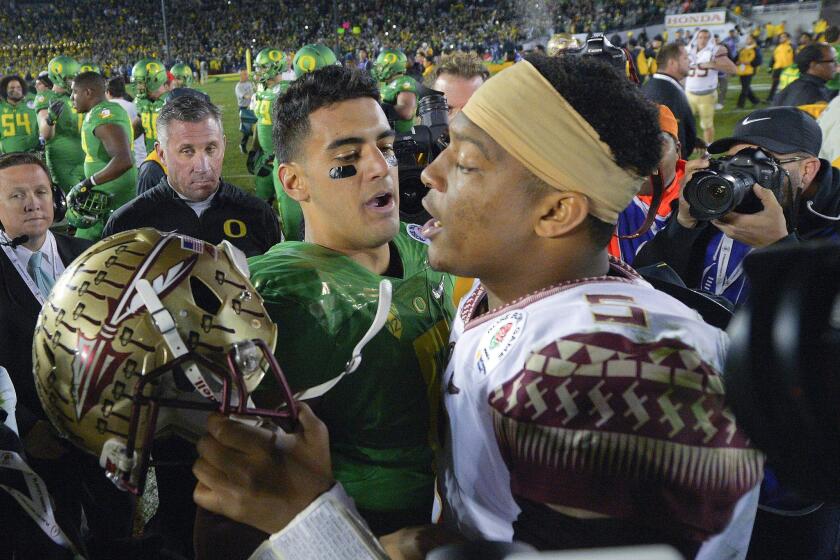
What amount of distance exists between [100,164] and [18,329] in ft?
12.8

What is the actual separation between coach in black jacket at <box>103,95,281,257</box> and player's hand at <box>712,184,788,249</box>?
260 centimetres

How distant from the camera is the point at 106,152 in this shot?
6.35m

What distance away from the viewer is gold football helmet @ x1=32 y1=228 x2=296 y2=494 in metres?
1.11

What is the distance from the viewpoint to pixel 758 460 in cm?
108

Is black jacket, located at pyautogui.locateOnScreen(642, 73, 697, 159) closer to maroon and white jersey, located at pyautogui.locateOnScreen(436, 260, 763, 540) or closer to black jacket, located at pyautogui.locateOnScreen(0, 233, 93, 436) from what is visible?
black jacket, located at pyautogui.locateOnScreen(0, 233, 93, 436)

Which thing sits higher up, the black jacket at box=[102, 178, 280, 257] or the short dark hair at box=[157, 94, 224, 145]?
the short dark hair at box=[157, 94, 224, 145]

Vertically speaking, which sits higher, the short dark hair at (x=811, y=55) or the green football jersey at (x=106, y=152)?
the short dark hair at (x=811, y=55)

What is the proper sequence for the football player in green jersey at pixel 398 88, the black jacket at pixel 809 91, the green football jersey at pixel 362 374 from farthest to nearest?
the football player in green jersey at pixel 398 88, the black jacket at pixel 809 91, the green football jersey at pixel 362 374

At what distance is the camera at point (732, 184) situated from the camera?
7.45 ft

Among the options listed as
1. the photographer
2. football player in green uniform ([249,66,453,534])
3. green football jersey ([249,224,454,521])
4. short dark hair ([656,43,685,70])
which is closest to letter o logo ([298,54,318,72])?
short dark hair ([656,43,685,70])

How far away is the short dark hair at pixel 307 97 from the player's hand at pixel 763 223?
1246 mm

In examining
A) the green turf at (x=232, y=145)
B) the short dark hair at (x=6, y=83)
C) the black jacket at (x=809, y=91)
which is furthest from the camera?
the green turf at (x=232, y=145)

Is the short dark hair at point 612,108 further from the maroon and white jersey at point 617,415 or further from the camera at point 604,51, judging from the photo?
the camera at point 604,51

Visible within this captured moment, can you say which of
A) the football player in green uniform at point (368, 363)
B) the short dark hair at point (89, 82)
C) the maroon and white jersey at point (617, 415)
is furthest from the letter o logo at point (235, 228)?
the short dark hair at point (89, 82)
